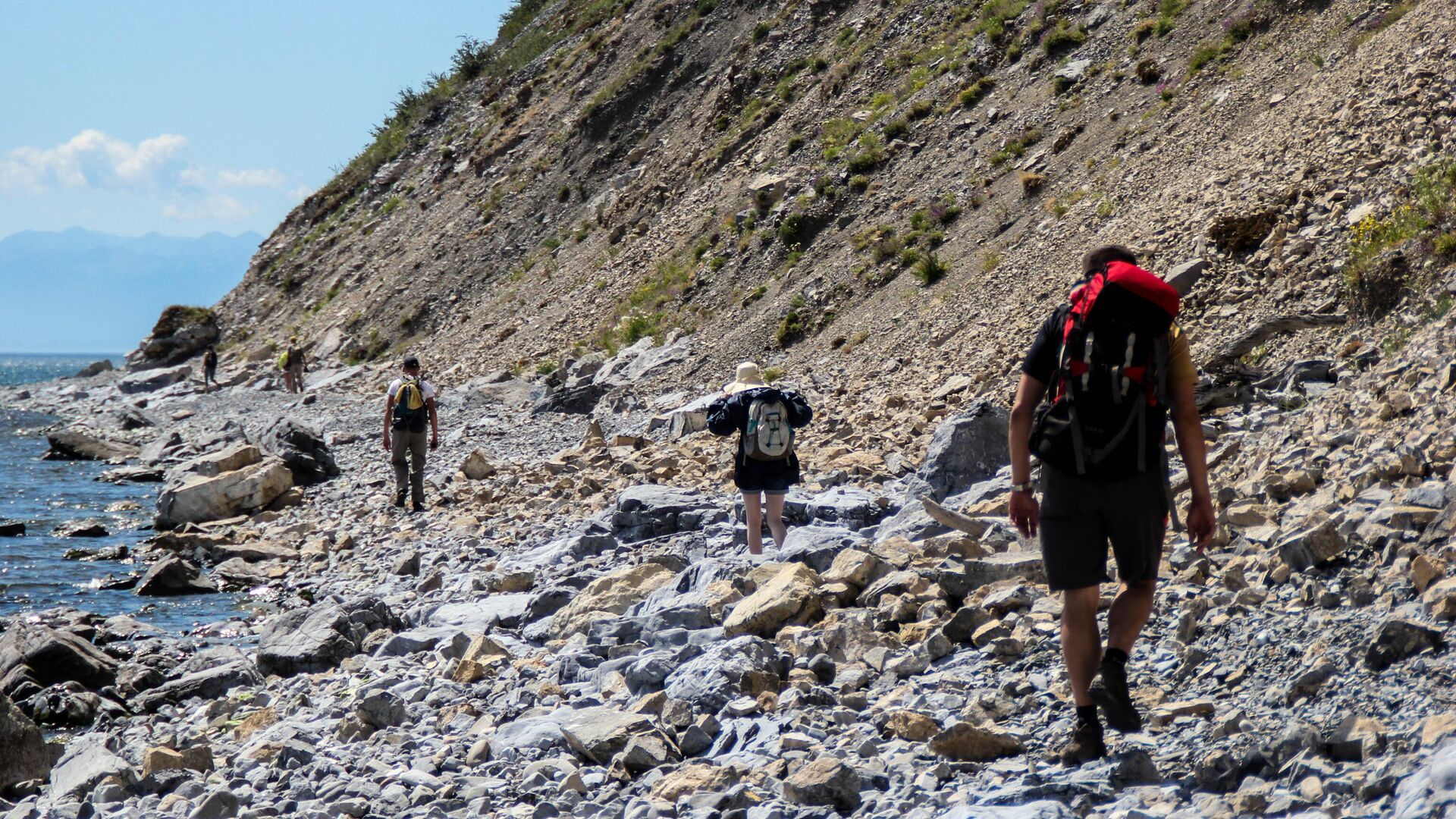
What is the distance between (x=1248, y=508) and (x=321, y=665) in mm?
6658

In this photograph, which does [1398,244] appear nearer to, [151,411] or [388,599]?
[388,599]

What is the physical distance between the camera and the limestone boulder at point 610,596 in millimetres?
7762

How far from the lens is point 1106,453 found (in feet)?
13.6

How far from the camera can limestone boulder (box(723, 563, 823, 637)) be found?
641cm

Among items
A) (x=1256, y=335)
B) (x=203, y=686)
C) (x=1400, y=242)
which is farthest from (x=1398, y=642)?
(x=203, y=686)

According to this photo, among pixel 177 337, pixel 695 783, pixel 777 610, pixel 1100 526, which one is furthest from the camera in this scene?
pixel 177 337

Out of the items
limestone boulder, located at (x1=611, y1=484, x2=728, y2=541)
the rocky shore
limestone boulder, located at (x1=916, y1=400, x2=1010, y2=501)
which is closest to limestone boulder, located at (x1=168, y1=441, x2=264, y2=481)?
the rocky shore

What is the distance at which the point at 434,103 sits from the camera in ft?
168

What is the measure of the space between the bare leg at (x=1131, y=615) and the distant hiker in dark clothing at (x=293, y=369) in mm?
34772

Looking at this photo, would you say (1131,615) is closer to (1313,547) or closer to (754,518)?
(1313,547)

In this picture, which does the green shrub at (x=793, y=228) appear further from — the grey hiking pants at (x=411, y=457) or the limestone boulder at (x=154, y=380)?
the limestone boulder at (x=154, y=380)

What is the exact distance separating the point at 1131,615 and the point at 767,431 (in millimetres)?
4318

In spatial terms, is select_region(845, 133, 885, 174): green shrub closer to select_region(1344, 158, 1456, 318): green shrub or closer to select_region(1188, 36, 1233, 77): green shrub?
select_region(1188, 36, 1233, 77): green shrub

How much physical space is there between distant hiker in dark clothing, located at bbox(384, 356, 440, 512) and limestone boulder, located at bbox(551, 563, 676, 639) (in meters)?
6.16
